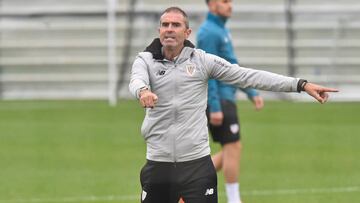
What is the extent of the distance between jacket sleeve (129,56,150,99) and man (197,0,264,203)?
318cm

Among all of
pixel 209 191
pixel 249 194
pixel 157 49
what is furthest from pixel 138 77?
pixel 249 194

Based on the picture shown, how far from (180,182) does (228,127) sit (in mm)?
3585

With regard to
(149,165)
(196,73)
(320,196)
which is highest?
(196,73)

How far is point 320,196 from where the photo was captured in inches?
445

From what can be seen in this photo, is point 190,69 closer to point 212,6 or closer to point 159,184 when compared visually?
point 159,184

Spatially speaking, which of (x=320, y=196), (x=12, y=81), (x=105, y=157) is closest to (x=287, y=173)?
(x=320, y=196)

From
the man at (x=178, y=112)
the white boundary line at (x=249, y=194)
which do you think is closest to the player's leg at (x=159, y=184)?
the man at (x=178, y=112)

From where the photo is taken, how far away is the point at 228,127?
35.1 ft

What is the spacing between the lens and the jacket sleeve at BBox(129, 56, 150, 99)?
675 cm

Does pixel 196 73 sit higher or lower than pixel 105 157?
higher

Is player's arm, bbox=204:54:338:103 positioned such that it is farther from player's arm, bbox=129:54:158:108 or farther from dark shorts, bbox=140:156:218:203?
dark shorts, bbox=140:156:218:203

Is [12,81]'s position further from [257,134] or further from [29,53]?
[257,134]

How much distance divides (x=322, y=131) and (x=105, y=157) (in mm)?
5103

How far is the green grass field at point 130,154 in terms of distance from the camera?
11.8m
